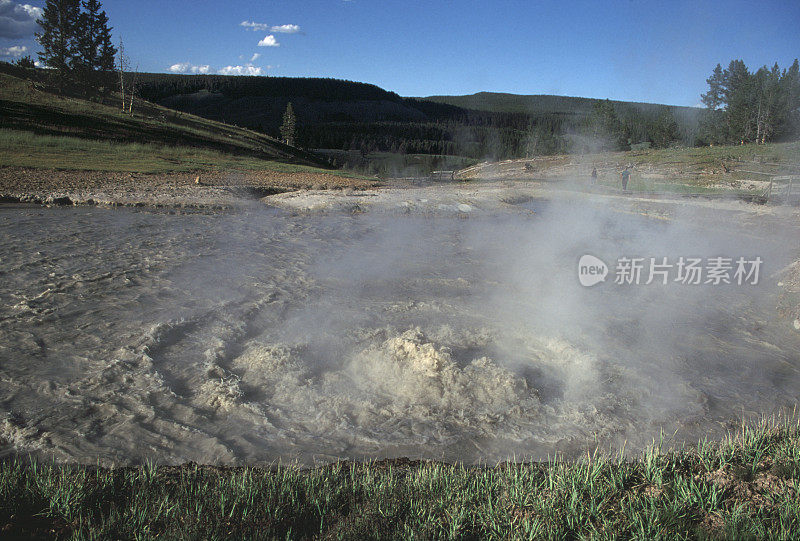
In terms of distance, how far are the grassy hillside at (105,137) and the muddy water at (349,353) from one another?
10564 mm

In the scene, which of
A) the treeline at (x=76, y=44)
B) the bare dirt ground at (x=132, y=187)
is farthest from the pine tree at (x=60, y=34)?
the bare dirt ground at (x=132, y=187)

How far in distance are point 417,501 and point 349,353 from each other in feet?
6.83

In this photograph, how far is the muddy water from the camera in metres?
3.03

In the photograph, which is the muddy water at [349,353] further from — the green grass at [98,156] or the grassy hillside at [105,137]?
the grassy hillside at [105,137]

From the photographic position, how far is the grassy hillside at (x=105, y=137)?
656 inches

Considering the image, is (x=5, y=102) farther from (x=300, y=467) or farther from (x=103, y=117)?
(x=300, y=467)

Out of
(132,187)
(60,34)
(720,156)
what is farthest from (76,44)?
(720,156)

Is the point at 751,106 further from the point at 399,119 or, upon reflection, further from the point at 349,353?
the point at 399,119

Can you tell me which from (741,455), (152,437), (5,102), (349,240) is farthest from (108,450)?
(5,102)

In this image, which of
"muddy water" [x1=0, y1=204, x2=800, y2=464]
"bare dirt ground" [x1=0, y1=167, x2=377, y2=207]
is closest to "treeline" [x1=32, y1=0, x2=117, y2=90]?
"bare dirt ground" [x1=0, y1=167, x2=377, y2=207]

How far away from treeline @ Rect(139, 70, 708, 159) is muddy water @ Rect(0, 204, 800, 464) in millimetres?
12191

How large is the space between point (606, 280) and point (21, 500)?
6621 millimetres

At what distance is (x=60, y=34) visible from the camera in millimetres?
33250

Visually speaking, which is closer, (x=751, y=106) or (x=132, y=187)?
(x=132, y=187)
